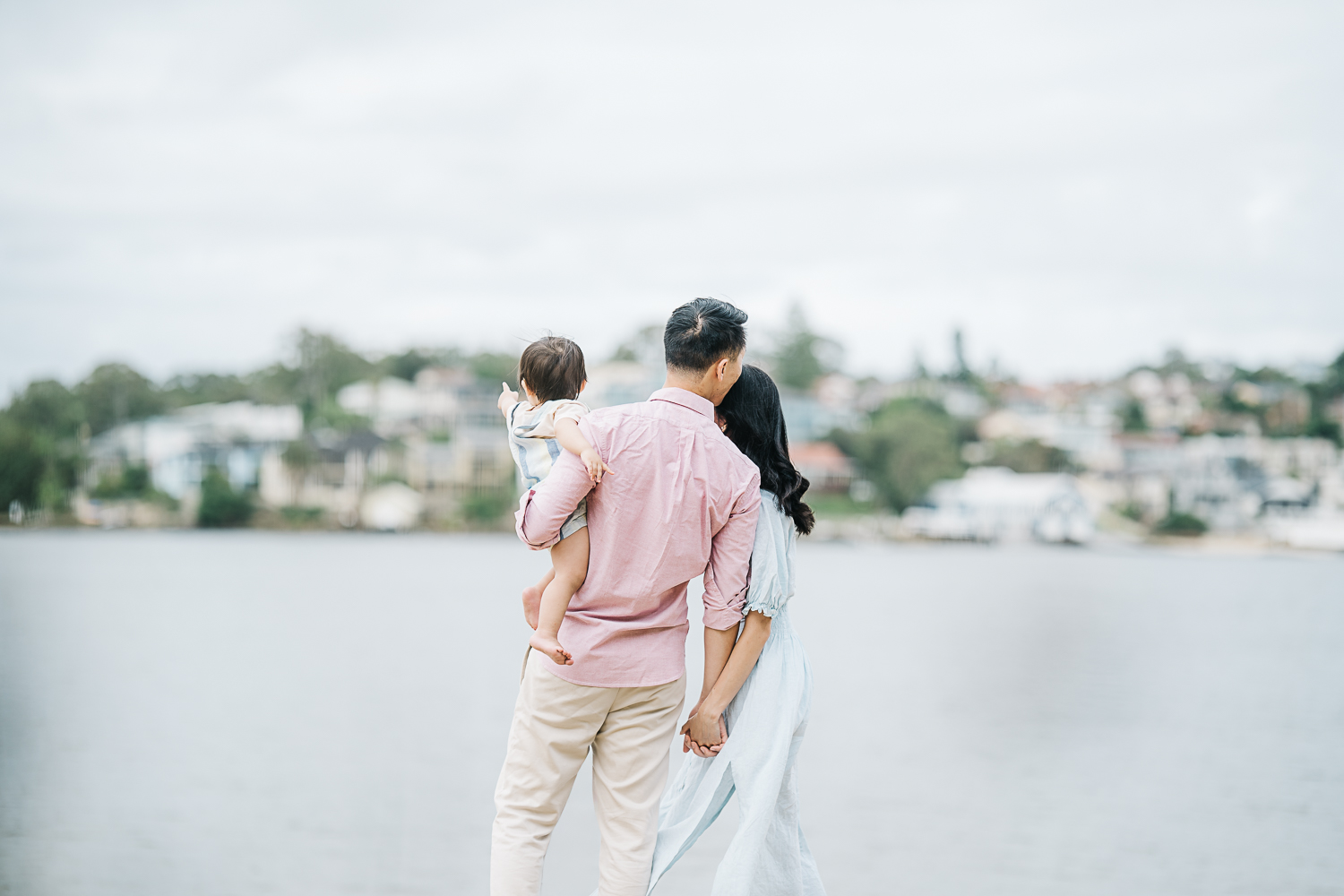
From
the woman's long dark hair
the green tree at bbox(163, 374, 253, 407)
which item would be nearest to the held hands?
the woman's long dark hair

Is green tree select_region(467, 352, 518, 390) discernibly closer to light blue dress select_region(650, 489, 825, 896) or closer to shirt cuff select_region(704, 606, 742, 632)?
light blue dress select_region(650, 489, 825, 896)

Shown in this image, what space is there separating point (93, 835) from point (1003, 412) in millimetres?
90508

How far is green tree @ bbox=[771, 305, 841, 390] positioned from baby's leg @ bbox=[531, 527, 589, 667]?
82.1 m

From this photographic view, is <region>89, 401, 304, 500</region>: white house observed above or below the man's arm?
below

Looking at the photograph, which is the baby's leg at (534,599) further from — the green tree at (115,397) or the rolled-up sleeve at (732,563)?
the green tree at (115,397)

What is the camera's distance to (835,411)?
3130 inches

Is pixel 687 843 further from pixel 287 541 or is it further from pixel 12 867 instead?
pixel 287 541

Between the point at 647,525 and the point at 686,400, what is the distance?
279 millimetres

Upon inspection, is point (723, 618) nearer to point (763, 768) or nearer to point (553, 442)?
point (763, 768)

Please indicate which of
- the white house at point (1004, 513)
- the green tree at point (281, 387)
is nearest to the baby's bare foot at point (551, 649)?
the white house at point (1004, 513)

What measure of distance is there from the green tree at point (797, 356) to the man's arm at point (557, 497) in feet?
270

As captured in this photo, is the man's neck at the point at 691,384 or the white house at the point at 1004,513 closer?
the man's neck at the point at 691,384

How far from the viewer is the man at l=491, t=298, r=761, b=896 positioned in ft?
8.10

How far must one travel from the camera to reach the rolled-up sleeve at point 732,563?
100 inches
